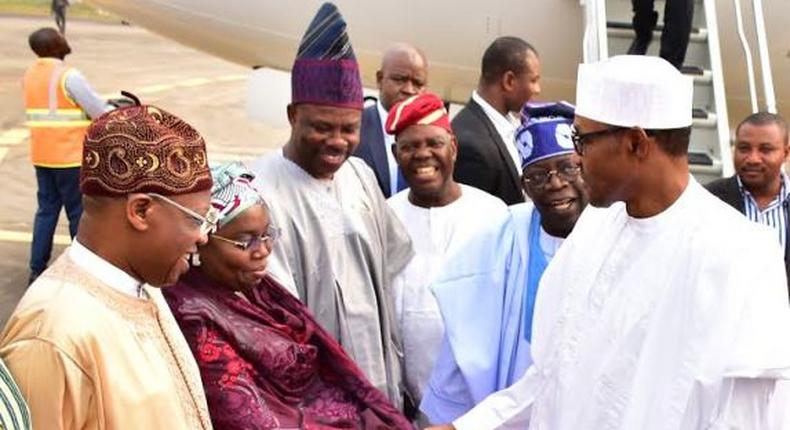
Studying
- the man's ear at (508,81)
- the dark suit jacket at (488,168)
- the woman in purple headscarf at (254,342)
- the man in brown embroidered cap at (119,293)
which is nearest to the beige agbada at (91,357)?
the man in brown embroidered cap at (119,293)

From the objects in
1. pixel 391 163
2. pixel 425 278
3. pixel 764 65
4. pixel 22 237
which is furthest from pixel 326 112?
pixel 22 237

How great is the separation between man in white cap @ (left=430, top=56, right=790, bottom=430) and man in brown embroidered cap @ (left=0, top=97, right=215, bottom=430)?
933 mm

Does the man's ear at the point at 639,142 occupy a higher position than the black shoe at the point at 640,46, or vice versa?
the black shoe at the point at 640,46

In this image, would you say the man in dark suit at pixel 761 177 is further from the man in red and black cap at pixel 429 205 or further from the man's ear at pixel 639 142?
the man's ear at pixel 639 142

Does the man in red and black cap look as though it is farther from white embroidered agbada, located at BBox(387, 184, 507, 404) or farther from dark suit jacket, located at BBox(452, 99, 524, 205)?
dark suit jacket, located at BBox(452, 99, 524, 205)

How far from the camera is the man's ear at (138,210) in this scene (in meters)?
1.83

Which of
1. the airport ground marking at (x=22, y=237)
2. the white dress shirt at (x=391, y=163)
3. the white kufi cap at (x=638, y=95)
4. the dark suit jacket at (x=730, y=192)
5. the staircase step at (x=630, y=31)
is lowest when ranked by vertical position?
the airport ground marking at (x=22, y=237)

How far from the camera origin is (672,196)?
2.31m

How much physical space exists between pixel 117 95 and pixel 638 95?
1603 cm

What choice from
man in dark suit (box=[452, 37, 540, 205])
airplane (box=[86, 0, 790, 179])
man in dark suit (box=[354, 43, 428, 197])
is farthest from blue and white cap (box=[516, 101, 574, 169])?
airplane (box=[86, 0, 790, 179])

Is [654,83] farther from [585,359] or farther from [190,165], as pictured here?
[190,165]

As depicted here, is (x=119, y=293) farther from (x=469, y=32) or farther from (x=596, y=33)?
(x=469, y=32)

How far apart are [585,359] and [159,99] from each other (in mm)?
15708

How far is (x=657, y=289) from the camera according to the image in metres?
2.27
